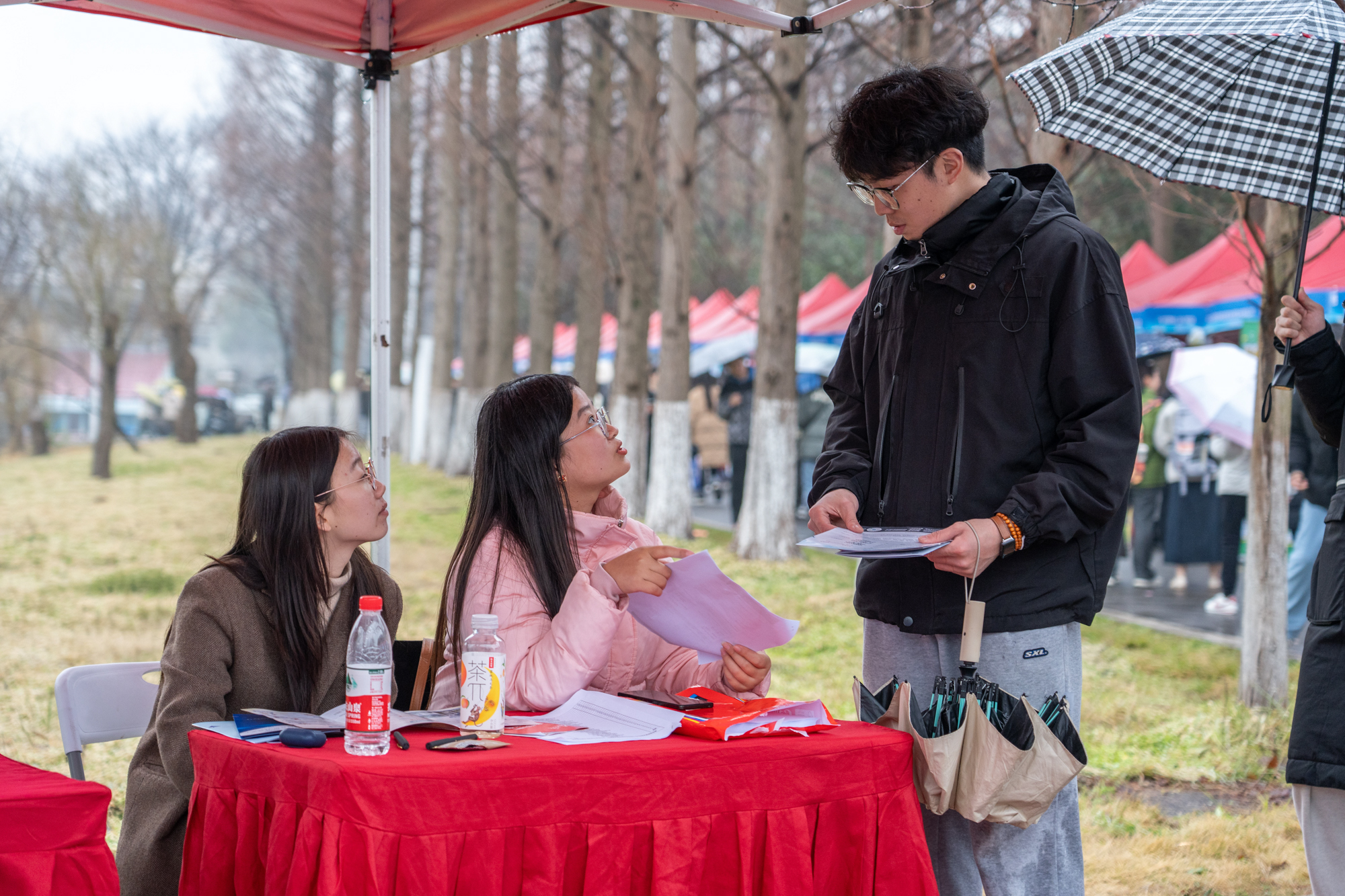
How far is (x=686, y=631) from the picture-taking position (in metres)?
2.59

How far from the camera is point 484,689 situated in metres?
2.21

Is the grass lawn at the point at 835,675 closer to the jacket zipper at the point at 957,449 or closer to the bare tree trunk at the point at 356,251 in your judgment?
the jacket zipper at the point at 957,449

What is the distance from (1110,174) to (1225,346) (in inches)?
353

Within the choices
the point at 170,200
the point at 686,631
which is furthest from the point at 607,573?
the point at 170,200

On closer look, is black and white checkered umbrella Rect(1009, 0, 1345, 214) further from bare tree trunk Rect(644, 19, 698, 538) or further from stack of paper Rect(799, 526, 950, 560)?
bare tree trunk Rect(644, 19, 698, 538)

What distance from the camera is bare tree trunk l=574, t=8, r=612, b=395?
12930mm

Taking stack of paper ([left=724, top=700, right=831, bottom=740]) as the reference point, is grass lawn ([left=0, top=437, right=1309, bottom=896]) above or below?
below

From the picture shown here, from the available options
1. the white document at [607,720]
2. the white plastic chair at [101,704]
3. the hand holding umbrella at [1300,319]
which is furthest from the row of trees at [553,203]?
the white plastic chair at [101,704]

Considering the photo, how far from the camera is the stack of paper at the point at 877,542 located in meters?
2.18

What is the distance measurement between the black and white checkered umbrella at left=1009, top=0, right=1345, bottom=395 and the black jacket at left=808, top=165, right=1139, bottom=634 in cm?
83

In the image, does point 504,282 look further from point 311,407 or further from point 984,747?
point 984,747

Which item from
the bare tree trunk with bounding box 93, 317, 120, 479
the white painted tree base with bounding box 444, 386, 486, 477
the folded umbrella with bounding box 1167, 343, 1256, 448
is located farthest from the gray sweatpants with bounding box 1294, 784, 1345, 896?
the bare tree trunk with bounding box 93, 317, 120, 479

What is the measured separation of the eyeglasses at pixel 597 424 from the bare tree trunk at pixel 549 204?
12641mm

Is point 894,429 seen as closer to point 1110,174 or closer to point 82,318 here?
point 1110,174
